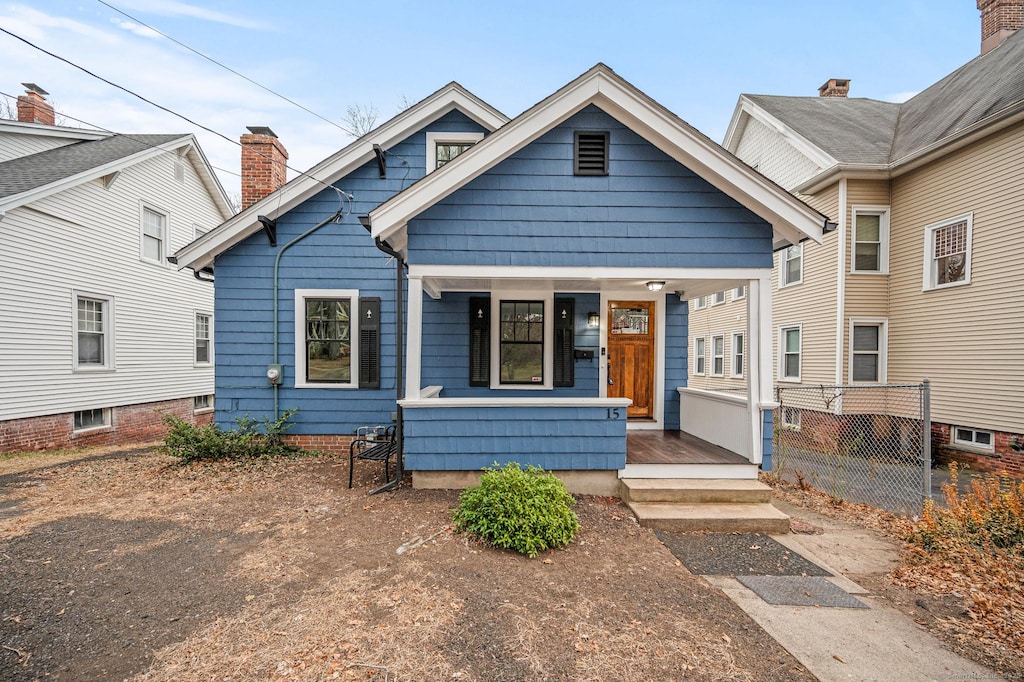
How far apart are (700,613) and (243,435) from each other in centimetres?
696

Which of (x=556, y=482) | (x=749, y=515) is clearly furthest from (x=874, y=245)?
(x=556, y=482)

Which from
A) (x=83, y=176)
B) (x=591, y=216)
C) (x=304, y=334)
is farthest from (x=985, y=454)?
(x=83, y=176)

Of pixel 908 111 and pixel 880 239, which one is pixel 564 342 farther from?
pixel 908 111

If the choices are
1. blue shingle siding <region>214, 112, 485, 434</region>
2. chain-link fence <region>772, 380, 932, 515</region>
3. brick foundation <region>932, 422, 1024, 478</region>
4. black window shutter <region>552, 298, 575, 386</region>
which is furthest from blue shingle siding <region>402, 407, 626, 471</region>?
brick foundation <region>932, 422, 1024, 478</region>

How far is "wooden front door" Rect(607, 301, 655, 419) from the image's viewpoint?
300 inches

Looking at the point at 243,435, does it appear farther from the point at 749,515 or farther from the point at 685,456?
Result: the point at 749,515

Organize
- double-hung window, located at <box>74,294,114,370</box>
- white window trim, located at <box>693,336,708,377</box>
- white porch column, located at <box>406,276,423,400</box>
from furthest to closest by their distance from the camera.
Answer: white window trim, located at <box>693,336,708,377</box> → double-hung window, located at <box>74,294,114,370</box> → white porch column, located at <box>406,276,423,400</box>

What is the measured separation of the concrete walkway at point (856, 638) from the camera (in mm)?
2574

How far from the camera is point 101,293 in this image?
9930mm

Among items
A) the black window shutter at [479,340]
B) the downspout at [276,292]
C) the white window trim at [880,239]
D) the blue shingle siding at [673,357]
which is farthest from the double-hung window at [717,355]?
the downspout at [276,292]

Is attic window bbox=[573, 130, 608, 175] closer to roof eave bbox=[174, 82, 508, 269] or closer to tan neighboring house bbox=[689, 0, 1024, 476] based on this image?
roof eave bbox=[174, 82, 508, 269]

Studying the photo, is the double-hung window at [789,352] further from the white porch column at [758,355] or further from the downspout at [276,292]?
the downspout at [276,292]

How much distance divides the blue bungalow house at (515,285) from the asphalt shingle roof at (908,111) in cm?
730

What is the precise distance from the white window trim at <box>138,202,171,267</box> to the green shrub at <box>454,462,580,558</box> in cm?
1158
